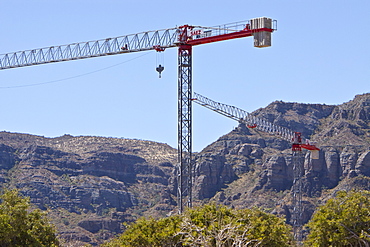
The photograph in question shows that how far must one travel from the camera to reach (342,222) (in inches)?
2196

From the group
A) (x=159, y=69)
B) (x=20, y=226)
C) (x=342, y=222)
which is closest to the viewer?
(x=20, y=226)

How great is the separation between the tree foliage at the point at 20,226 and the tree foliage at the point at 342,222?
686 inches

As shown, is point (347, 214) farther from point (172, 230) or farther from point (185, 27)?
point (185, 27)

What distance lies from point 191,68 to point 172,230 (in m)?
19.4

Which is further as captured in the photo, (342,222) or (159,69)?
(159,69)

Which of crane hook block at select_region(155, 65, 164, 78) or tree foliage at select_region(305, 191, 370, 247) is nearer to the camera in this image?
tree foliage at select_region(305, 191, 370, 247)

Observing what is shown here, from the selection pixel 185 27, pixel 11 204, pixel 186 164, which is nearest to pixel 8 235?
pixel 11 204

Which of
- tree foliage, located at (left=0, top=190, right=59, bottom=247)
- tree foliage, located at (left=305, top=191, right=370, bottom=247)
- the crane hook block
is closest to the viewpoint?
tree foliage, located at (left=0, top=190, right=59, bottom=247)

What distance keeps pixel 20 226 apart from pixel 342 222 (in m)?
20.5

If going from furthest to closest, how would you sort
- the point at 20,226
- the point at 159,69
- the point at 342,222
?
1. the point at 159,69
2. the point at 342,222
3. the point at 20,226

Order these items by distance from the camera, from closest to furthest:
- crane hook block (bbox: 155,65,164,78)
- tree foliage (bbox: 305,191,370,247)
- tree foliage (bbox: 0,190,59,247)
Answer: tree foliage (bbox: 0,190,59,247) → tree foliage (bbox: 305,191,370,247) → crane hook block (bbox: 155,65,164,78)

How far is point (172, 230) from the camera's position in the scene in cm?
5672

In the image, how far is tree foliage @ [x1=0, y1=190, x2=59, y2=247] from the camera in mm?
50434

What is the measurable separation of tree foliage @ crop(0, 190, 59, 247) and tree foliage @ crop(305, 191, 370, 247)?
17417 mm
